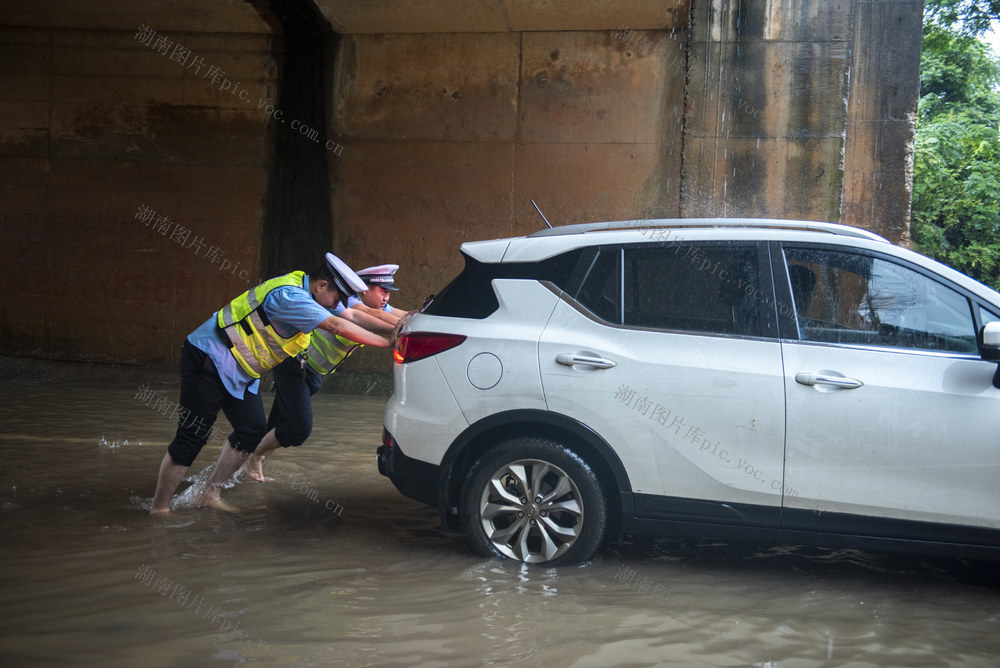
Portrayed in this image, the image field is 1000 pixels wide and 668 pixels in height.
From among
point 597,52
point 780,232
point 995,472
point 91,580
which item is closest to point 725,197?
point 597,52

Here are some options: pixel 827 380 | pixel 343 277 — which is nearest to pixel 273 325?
pixel 343 277

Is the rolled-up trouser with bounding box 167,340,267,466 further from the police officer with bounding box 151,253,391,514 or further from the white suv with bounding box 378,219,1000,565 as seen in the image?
the white suv with bounding box 378,219,1000,565

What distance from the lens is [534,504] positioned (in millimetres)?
4371

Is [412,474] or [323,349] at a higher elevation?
[323,349]

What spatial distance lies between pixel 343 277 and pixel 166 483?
158 centimetres

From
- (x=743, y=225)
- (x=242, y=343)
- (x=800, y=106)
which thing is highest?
(x=800, y=106)

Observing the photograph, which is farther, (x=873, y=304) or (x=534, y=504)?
(x=534, y=504)

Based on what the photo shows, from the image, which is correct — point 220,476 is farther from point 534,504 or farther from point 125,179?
point 125,179

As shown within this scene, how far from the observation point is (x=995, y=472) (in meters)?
3.92

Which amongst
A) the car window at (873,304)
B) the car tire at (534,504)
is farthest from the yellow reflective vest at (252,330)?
the car window at (873,304)

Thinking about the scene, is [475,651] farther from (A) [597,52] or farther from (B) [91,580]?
(A) [597,52]

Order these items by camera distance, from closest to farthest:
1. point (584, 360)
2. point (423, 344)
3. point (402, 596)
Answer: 1. point (402, 596)
2. point (584, 360)
3. point (423, 344)

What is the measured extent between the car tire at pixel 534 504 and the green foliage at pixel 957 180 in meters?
17.6

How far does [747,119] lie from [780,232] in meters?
6.25
